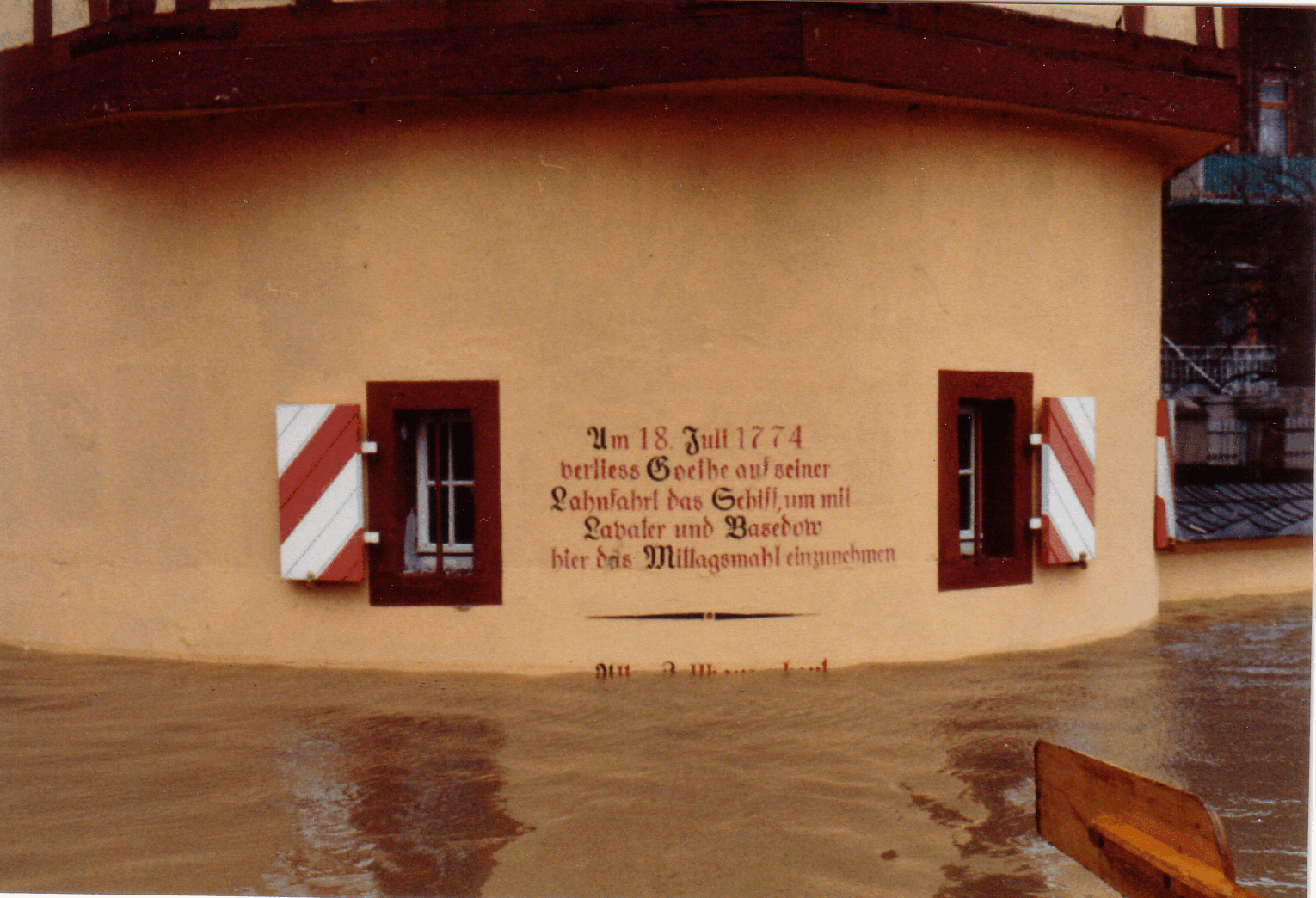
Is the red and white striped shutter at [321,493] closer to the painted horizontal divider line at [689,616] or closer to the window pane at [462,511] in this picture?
the window pane at [462,511]

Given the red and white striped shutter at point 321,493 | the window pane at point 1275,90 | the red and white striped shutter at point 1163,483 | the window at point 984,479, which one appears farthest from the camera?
the window pane at point 1275,90

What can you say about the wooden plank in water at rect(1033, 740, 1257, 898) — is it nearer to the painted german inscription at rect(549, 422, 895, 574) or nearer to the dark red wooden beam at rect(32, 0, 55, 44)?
the painted german inscription at rect(549, 422, 895, 574)

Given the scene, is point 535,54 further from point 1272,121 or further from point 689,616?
point 1272,121

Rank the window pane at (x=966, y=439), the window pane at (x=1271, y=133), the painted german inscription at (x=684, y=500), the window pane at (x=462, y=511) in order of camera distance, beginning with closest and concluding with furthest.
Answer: the painted german inscription at (x=684, y=500) < the window pane at (x=462, y=511) < the window pane at (x=966, y=439) < the window pane at (x=1271, y=133)

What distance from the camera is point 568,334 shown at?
5.75 metres

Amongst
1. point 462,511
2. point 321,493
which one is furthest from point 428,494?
point 321,493

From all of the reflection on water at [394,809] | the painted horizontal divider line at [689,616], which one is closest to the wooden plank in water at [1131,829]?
the reflection on water at [394,809]

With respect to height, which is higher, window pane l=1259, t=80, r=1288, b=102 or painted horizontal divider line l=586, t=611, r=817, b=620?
window pane l=1259, t=80, r=1288, b=102

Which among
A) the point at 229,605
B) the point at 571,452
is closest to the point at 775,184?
the point at 571,452

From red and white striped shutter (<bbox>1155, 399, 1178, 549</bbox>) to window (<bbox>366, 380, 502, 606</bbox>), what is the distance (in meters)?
4.25

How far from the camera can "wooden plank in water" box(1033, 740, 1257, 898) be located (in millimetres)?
1984

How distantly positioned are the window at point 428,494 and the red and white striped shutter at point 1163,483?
13.9 feet

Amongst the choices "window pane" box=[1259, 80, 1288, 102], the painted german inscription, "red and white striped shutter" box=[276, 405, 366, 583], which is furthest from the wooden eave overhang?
"window pane" box=[1259, 80, 1288, 102]

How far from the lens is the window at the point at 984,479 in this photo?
6.03 meters
